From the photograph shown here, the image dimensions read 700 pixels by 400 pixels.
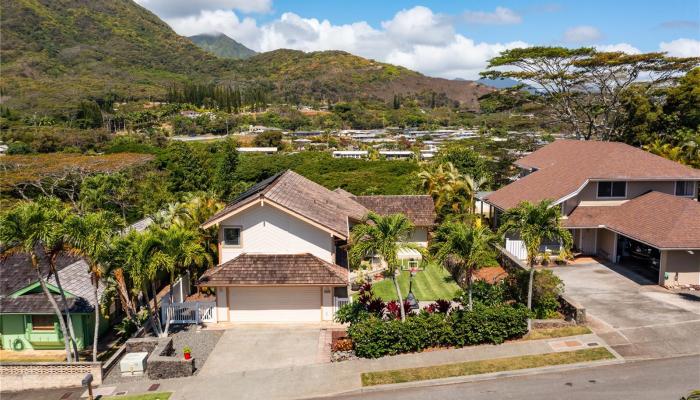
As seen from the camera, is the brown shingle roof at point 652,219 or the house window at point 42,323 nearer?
the house window at point 42,323

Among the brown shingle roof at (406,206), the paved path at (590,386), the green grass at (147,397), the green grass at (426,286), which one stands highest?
the brown shingle roof at (406,206)

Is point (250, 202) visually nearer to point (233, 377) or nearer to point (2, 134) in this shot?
point (233, 377)

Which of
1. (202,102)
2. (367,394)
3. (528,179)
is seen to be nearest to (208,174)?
(528,179)

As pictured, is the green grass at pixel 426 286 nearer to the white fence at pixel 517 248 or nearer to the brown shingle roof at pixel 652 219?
the white fence at pixel 517 248

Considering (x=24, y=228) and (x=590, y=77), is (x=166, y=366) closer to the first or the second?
(x=24, y=228)

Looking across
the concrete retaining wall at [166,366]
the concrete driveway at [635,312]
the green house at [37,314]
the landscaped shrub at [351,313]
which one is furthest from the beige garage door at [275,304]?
the concrete driveway at [635,312]

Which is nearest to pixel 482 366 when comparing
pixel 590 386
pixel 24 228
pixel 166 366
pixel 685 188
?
pixel 590 386
